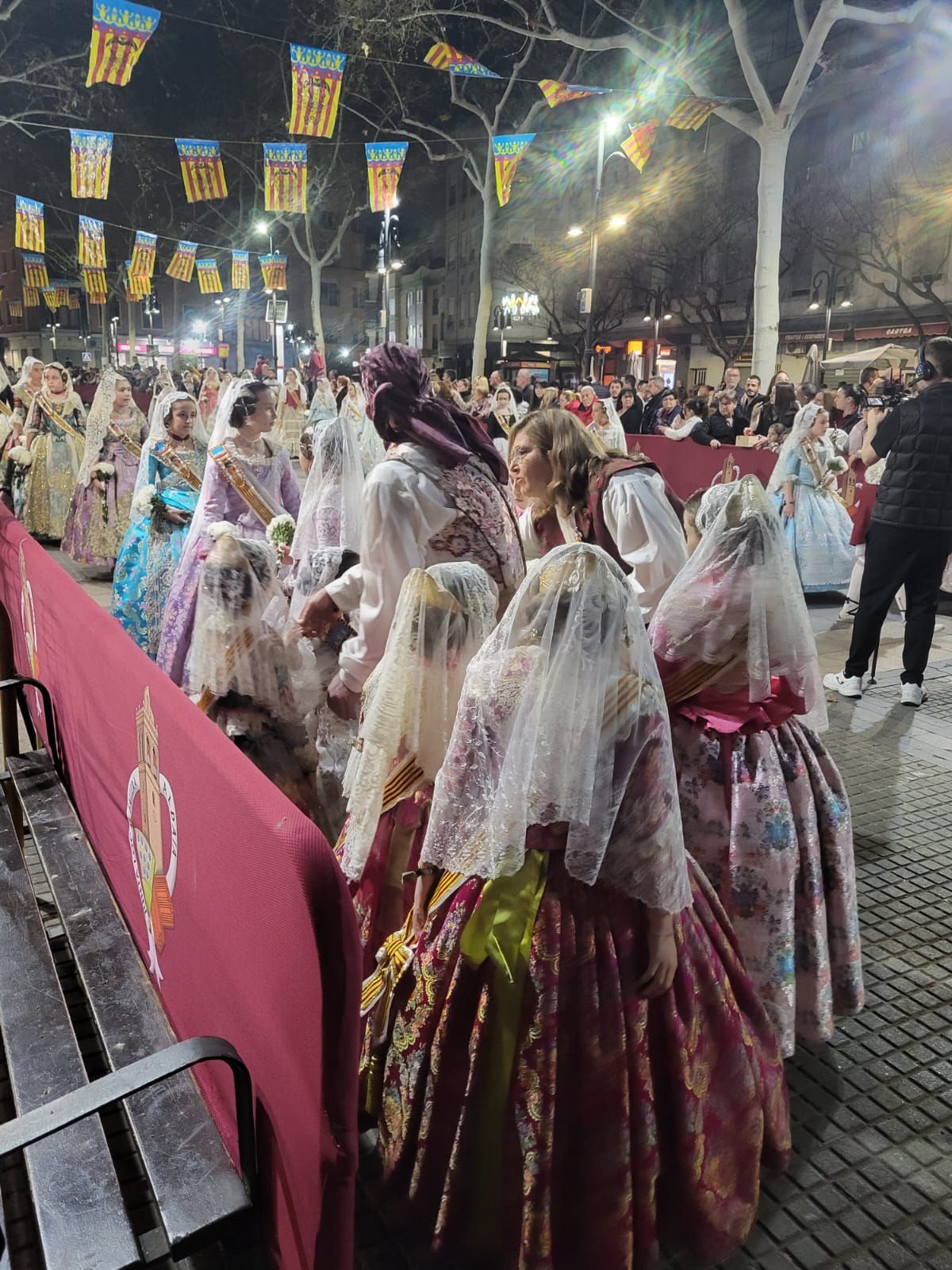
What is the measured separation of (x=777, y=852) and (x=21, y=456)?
9647mm

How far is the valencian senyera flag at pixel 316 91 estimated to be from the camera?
14.0m

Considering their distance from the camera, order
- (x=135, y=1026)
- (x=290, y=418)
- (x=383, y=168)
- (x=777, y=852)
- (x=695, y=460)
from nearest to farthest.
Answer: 1. (x=135, y=1026)
2. (x=777, y=852)
3. (x=695, y=460)
4. (x=290, y=418)
5. (x=383, y=168)

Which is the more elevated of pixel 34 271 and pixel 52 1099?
pixel 34 271

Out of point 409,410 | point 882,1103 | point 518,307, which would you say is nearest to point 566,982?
point 882,1103

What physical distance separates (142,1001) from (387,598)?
1.43 metres

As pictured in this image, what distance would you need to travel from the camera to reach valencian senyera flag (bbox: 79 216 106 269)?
2222 cm

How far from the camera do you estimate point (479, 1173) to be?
1.87 m

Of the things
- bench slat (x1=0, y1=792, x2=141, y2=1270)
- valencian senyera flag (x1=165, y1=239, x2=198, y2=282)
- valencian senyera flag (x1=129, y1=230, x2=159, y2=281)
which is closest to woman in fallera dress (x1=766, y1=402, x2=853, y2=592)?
bench slat (x1=0, y1=792, x2=141, y2=1270)

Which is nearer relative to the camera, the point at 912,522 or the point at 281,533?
the point at 281,533

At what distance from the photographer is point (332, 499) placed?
17.2ft

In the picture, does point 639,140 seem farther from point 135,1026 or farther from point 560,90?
point 135,1026

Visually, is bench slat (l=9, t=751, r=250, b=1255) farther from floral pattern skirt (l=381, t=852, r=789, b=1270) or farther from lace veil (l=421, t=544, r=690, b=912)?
lace veil (l=421, t=544, r=690, b=912)

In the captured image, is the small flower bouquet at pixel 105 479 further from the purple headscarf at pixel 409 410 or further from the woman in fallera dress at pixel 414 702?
the woman in fallera dress at pixel 414 702

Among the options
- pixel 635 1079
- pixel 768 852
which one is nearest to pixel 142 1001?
pixel 635 1079
